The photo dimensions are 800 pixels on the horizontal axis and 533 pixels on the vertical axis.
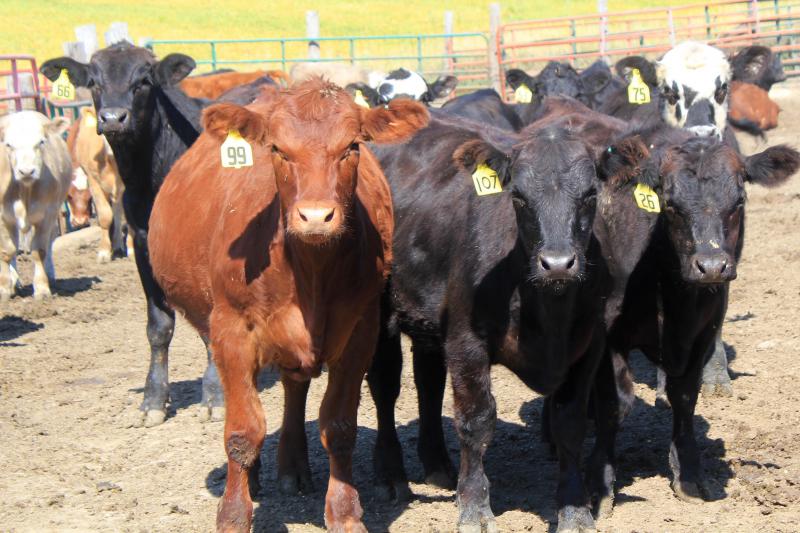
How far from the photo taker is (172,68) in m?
7.87

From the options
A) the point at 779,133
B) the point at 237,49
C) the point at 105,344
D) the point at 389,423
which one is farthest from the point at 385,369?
the point at 237,49

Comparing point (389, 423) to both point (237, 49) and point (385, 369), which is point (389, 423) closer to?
point (385, 369)

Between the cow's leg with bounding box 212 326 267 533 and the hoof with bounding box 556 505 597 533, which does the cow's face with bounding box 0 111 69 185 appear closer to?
the cow's leg with bounding box 212 326 267 533

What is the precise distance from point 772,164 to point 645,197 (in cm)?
66

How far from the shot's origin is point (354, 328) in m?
4.89

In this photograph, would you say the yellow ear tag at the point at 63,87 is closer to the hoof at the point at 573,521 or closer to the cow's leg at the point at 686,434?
the cow's leg at the point at 686,434

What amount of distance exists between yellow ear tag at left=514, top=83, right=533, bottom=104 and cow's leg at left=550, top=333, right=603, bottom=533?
7316 mm

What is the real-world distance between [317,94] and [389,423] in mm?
1937

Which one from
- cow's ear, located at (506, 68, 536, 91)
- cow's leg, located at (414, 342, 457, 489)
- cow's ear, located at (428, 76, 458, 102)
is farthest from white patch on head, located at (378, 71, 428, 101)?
cow's leg, located at (414, 342, 457, 489)

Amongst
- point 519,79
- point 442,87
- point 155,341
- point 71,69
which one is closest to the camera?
point 155,341

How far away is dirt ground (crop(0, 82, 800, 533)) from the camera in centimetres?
525

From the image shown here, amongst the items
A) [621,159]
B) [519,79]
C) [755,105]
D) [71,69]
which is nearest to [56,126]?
[71,69]

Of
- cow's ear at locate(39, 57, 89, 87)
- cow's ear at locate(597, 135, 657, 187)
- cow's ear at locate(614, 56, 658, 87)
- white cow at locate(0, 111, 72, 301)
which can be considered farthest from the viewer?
white cow at locate(0, 111, 72, 301)

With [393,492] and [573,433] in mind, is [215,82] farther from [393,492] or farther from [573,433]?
[573,433]
